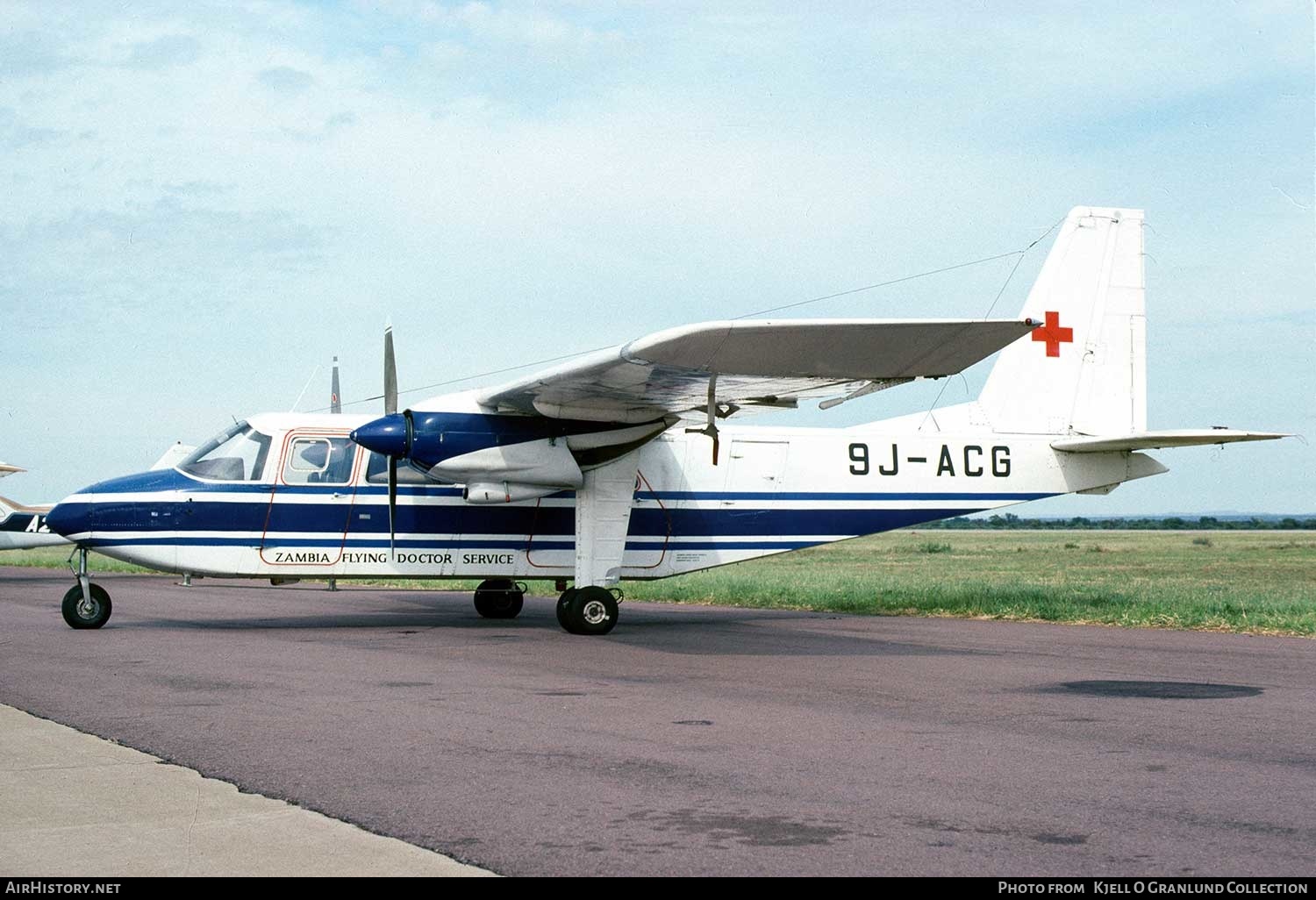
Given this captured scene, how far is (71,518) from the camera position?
53.1 ft

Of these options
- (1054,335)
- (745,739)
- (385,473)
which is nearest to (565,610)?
(385,473)

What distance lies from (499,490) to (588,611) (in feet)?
6.53

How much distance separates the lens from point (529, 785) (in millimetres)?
6469

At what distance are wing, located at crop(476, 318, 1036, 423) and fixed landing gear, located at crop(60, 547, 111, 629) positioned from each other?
563 cm

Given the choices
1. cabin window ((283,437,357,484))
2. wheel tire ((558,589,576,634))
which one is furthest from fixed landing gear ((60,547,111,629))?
wheel tire ((558,589,576,634))

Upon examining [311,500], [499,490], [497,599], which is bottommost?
[497,599]

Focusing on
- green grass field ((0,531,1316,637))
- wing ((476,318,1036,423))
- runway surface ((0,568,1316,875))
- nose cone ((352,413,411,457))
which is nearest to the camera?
runway surface ((0,568,1316,875))

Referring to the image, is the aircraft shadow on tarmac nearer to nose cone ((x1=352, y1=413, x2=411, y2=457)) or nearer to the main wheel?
the main wheel

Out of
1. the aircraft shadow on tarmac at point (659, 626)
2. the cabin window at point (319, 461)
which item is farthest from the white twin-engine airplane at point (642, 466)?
the aircraft shadow on tarmac at point (659, 626)

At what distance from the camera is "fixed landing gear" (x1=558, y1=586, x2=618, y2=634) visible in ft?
54.3

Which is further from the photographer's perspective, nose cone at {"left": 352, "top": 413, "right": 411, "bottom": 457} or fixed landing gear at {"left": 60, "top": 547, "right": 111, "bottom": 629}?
fixed landing gear at {"left": 60, "top": 547, "right": 111, "bottom": 629}

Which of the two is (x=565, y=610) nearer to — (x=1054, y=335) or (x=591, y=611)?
(x=591, y=611)

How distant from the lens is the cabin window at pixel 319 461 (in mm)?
17234

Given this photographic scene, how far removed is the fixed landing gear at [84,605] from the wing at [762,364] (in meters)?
5.63
